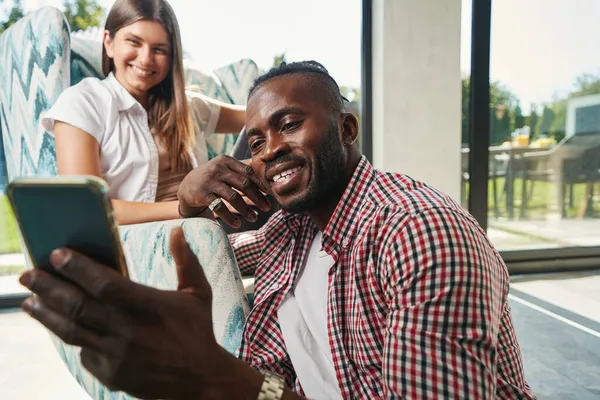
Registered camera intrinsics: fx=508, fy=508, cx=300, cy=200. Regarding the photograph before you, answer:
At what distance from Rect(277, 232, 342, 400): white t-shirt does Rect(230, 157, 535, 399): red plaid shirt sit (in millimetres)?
24

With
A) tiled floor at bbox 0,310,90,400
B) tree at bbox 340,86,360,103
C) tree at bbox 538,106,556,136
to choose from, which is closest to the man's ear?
tiled floor at bbox 0,310,90,400

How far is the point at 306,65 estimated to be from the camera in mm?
1163

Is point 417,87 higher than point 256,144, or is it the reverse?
point 417,87

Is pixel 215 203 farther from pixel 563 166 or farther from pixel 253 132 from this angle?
pixel 563 166

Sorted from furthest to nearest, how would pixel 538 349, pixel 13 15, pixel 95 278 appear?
pixel 13 15
pixel 538 349
pixel 95 278

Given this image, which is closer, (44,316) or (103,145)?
(44,316)

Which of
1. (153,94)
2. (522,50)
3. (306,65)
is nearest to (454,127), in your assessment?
(522,50)

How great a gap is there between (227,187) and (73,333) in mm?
714

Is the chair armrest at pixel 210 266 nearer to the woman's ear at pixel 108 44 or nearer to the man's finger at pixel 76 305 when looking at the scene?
the man's finger at pixel 76 305

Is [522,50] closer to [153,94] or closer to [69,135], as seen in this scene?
[153,94]

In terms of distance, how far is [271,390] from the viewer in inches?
24.0

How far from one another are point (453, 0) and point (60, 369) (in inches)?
122

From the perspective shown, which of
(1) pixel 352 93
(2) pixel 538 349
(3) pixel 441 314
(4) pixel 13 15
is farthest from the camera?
(1) pixel 352 93

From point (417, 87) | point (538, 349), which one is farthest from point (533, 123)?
point (538, 349)
